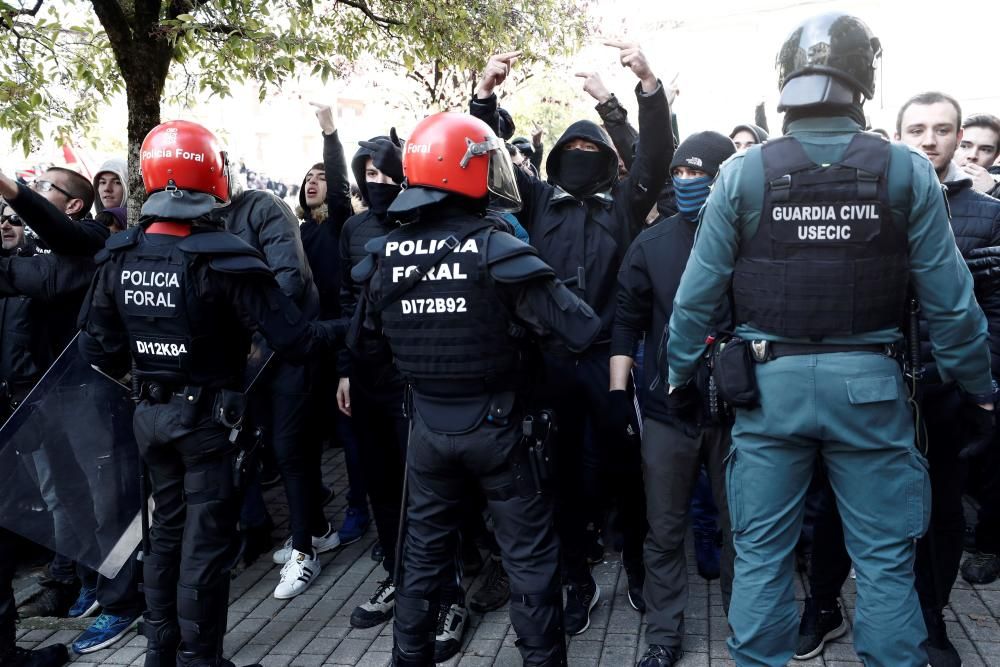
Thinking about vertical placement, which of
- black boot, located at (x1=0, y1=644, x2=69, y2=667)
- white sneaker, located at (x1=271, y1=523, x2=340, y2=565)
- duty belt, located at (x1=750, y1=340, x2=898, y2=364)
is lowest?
black boot, located at (x1=0, y1=644, x2=69, y2=667)

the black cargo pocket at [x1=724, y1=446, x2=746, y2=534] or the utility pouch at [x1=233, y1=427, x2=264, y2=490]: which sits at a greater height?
the black cargo pocket at [x1=724, y1=446, x2=746, y2=534]

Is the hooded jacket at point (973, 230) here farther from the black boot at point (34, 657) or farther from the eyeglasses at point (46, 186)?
the eyeglasses at point (46, 186)

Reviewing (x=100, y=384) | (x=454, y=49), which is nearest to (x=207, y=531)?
(x=100, y=384)

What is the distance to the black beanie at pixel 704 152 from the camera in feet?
11.3

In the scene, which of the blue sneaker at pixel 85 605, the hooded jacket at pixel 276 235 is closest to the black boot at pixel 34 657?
the blue sneaker at pixel 85 605

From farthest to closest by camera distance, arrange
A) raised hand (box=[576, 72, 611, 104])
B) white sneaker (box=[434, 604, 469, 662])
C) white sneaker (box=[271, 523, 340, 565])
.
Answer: white sneaker (box=[271, 523, 340, 565]), raised hand (box=[576, 72, 611, 104]), white sneaker (box=[434, 604, 469, 662])

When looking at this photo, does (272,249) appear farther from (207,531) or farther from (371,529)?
(371,529)

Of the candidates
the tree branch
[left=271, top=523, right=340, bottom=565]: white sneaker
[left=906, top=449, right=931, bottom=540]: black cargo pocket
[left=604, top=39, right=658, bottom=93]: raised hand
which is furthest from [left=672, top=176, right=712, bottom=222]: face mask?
the tree branch

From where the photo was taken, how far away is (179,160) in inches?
137

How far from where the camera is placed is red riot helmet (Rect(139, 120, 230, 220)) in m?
3.45

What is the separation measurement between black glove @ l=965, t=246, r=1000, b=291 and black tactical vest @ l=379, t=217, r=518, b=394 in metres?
1.80

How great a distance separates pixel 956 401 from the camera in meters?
3.24

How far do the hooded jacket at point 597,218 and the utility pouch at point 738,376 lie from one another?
1075 mm

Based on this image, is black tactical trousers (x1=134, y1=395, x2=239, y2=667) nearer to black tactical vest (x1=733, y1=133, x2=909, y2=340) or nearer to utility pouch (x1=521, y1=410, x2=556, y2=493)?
utility pouch (x1=521, y1=410, x2=556, y2=493)
